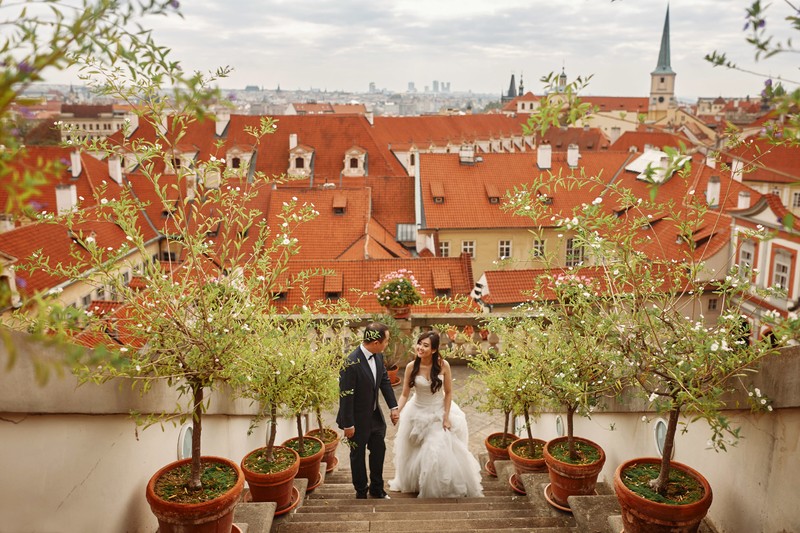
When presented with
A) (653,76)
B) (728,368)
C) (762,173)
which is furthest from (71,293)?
(653,76)

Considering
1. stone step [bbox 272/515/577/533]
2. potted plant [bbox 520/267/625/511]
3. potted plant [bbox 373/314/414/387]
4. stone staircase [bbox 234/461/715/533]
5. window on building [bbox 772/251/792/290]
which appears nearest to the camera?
potted plant [bbox 520/267/625/511]

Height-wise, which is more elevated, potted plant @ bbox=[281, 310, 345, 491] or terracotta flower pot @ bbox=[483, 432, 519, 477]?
potted plant @ bbox=[281, 310, 345, 491]

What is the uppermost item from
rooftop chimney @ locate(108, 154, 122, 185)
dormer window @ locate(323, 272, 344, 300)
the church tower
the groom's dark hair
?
the church tower

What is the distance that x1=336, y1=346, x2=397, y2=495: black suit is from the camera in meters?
5.83

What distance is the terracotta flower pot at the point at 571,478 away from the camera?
5004 millimetres

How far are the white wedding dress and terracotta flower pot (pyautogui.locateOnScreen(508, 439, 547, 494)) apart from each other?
0.37m

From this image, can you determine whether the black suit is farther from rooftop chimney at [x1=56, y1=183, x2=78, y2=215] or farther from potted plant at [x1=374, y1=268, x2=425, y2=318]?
rooftop chimney at [x1=56, y1=183, x2=78, y2=215]

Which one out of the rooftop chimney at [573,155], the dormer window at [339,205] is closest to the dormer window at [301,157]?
the rooftop chimney at [573,155]

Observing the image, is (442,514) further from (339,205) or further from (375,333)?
(339,205)

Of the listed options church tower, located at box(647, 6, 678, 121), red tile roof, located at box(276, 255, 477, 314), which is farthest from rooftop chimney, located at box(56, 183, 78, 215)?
church tower, located at box(647, 6, 678, 121)

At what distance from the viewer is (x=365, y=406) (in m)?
5.96

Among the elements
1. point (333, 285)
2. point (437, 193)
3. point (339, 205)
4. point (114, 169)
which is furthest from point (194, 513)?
point (114, 169)

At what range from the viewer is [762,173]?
152 ft

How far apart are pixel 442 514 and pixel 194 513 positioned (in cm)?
229
